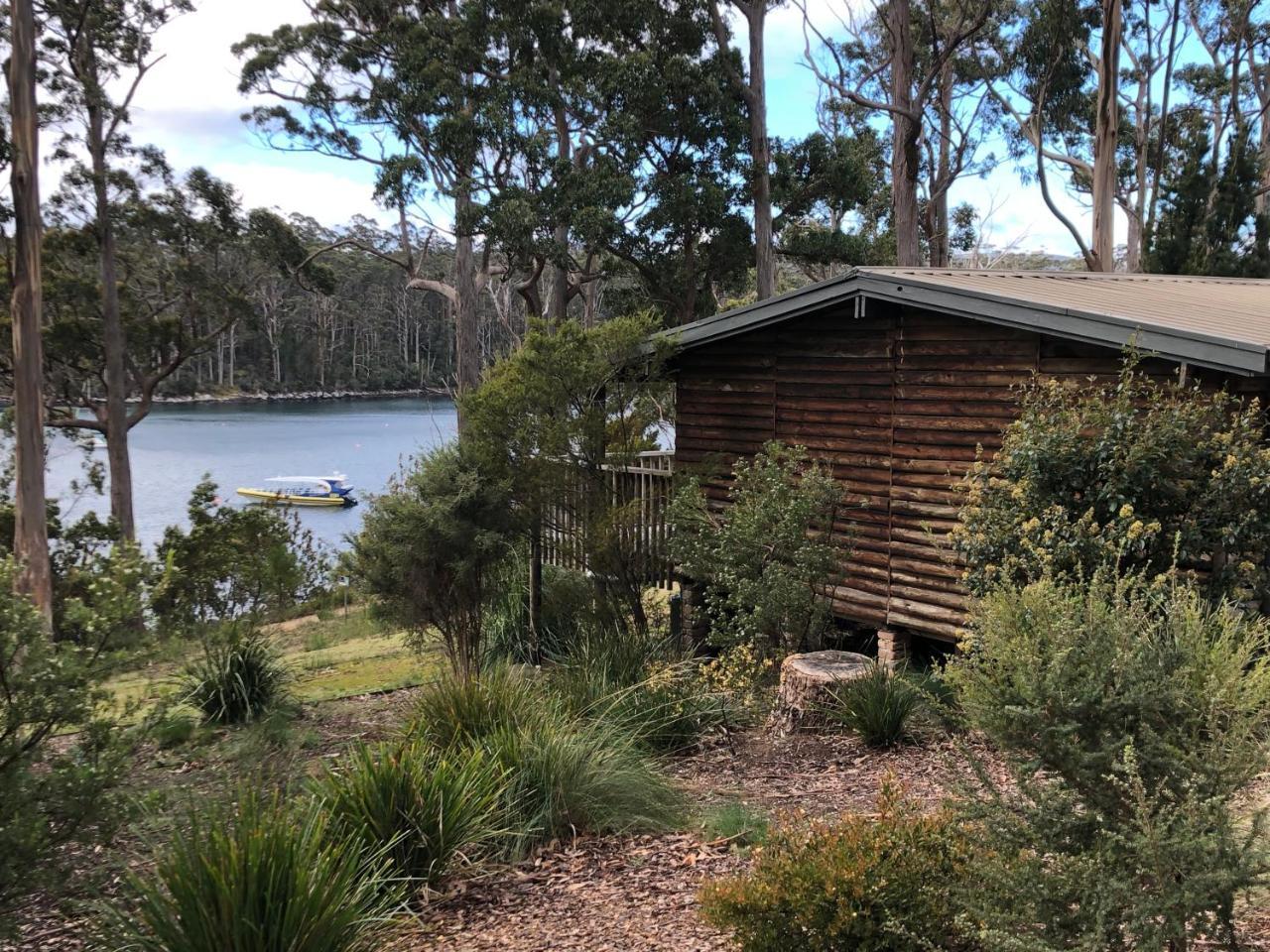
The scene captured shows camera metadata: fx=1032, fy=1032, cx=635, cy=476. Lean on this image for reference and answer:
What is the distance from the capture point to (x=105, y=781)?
3.65 m

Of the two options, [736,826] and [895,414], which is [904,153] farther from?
[736,826]

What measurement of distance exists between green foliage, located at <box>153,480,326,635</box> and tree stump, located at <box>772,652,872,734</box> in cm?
538

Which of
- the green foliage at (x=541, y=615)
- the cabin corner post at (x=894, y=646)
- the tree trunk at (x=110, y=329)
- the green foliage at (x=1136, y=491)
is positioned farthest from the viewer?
the tree trunk at (x=110, y=329)

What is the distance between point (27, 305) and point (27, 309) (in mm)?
54

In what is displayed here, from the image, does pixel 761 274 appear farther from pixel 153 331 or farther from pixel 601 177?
pixel 153 331

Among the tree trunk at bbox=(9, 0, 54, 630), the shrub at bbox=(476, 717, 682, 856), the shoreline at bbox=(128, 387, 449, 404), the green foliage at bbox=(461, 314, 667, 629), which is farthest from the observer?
the shoreline at bbox=(128, 387, 449, 404)

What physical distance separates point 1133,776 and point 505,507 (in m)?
7.10

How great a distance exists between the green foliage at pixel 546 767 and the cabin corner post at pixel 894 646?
10.8 ft

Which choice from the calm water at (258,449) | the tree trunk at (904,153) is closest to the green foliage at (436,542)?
the tree trunk at (904,153)

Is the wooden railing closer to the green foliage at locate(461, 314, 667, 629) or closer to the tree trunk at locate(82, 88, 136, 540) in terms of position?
the green foliage at locate(461, 314, 667, 629)

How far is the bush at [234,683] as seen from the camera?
28.0 feet

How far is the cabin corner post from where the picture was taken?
849 cm

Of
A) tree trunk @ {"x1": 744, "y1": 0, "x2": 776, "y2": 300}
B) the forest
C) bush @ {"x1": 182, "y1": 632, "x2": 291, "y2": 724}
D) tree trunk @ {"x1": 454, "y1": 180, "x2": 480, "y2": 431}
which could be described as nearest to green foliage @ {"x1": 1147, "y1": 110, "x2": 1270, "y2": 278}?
the forest

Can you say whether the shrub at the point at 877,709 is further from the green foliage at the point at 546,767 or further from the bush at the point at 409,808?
the bush at the point at 409,808
